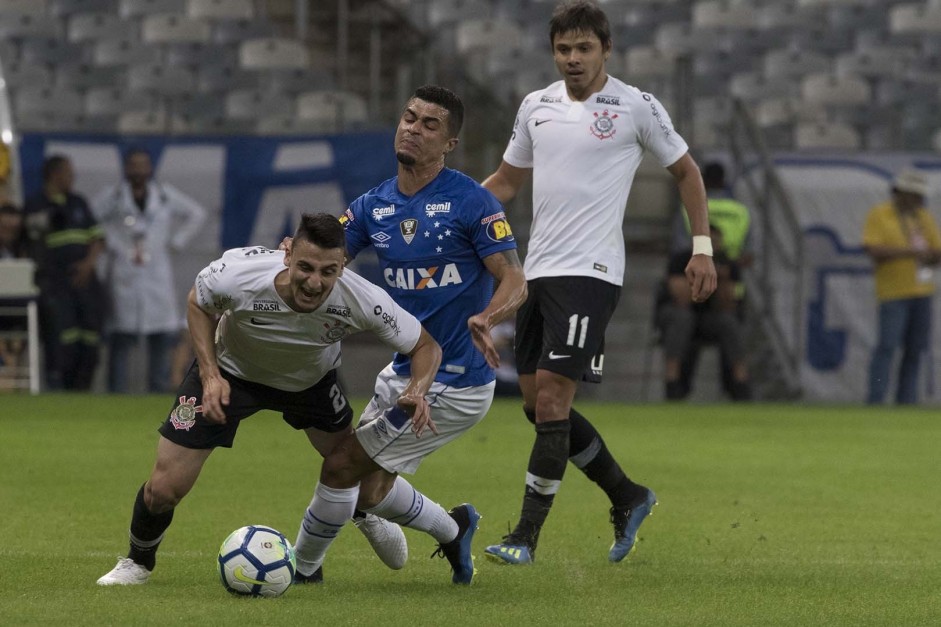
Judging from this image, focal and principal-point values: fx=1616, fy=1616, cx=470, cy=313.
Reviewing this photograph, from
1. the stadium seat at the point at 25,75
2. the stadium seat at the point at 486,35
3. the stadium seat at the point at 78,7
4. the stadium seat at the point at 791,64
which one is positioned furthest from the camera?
the stadium seat at the point at 791,64

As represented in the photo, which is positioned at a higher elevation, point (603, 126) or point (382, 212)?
point (603, 126)

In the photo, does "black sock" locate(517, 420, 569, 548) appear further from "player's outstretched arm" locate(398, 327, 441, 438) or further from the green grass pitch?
"player's outstretched arm" locate(398, 327, 441, 438)

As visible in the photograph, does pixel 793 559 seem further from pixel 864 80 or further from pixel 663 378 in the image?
pixel 864 80

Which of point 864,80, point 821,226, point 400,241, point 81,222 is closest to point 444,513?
point 400,241

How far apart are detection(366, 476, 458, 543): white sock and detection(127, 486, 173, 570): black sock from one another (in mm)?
765

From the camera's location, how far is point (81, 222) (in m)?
15.4

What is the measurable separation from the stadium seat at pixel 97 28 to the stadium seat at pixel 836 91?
817cm

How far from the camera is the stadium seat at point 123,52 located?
18.7m

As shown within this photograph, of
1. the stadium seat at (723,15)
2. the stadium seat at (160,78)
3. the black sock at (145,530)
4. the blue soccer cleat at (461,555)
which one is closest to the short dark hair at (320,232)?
the black sock at (145,530)

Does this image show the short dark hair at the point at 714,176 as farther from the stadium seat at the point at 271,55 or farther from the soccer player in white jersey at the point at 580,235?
the soccer player in white jersey at the point at 580,235

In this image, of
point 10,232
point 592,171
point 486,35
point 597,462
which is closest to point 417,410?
point 597,462

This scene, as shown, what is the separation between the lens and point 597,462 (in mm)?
6797

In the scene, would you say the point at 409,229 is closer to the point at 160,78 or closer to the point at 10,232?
the point at 10,232

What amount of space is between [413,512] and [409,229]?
1041 millimetres
